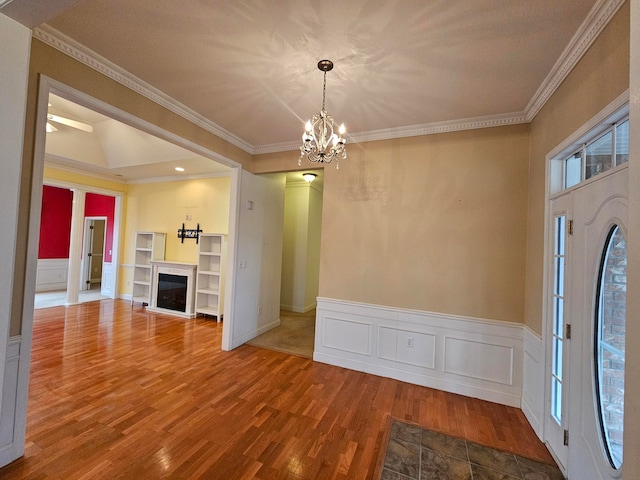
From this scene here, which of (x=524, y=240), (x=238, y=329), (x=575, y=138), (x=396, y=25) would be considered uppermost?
(x=396, y=25)

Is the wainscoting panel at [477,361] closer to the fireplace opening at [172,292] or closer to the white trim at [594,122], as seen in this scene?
the white trim at [594,122]

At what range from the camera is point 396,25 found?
1700 millimetres

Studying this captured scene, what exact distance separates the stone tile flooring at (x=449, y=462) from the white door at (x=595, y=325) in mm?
267

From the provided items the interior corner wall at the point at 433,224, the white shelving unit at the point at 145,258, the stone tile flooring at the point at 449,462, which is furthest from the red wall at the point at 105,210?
the stone tile flooring at the point at 449,462

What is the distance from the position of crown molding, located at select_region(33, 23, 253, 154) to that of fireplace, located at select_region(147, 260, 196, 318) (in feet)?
10.4

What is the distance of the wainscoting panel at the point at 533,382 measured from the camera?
223cm

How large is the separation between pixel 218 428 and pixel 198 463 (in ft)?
1.12

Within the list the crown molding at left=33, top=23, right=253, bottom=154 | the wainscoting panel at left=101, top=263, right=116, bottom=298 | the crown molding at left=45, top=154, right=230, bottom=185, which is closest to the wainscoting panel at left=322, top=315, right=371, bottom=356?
the crown molding at left=33, top=23, right=253, bottom=154

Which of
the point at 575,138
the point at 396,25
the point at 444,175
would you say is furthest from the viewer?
the point at 444,175

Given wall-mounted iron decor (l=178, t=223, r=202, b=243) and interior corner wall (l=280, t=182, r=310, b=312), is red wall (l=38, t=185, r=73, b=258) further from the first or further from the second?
interior corner wall (l=280, t=182, r=310, b=312)

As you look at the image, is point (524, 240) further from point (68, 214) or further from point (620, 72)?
point (68, 214)

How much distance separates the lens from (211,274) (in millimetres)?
5246

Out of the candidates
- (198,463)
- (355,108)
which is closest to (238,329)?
(198,463)

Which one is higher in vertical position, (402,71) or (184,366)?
(402,71)
